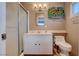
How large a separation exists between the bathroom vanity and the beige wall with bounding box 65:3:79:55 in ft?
1.92

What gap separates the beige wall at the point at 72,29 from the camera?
338 centimetres

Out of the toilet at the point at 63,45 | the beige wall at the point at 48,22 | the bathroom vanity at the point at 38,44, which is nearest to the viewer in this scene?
the toilet at the point at 63,45

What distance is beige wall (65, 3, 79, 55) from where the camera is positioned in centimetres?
338

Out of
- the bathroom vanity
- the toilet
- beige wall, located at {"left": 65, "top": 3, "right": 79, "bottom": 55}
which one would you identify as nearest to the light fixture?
beige wall, located at {"left": 65, "top": 3, "right": 79, "bottom": 55}

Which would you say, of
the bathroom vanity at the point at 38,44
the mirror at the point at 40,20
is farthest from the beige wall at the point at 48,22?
the bathroom vanity at the point at 38,44

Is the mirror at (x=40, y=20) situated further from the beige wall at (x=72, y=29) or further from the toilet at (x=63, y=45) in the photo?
the beige wall at (x=72, y=29)

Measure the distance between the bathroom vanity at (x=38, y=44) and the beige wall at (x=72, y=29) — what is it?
1.92 feet

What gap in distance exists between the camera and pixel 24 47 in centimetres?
367

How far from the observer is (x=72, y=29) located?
371 cm

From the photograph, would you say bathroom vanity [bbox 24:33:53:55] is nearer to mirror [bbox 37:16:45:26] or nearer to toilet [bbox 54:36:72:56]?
toilet [bbox 54:36:72:56]

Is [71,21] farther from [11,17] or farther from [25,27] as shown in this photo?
[11,17]

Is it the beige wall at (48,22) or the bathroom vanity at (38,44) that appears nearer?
→ the bathroom vanity at (38,44)

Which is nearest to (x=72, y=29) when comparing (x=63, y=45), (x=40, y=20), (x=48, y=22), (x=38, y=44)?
(x=63, y=45)

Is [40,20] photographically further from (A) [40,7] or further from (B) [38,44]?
(B) [38,44]
